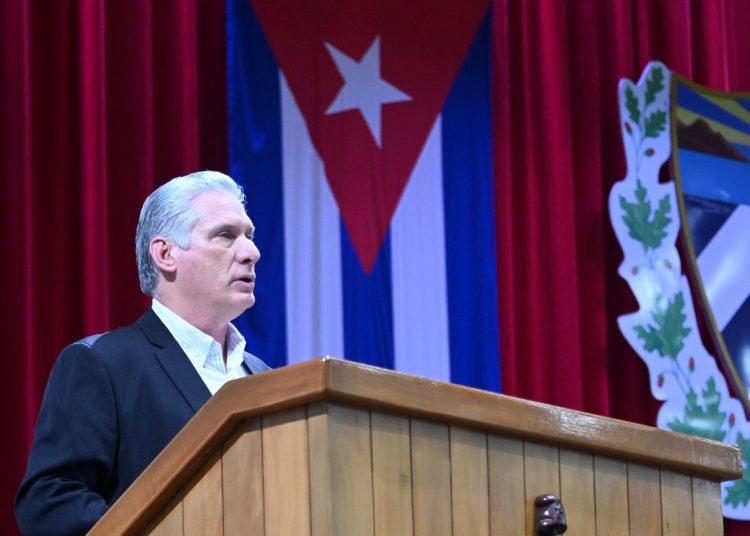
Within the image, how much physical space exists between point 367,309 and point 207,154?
2.40ft

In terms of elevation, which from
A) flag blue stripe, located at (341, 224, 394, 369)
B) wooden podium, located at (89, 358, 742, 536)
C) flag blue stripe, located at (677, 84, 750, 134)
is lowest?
wooden podium, located at (89, 358, 742, 536)

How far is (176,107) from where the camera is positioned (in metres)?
3.96

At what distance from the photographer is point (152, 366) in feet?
7.28

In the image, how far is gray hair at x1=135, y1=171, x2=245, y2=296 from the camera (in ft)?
8.07

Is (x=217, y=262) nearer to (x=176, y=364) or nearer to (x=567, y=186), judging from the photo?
(x=176, y=364)

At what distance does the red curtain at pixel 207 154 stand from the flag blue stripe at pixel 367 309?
17.7 inches

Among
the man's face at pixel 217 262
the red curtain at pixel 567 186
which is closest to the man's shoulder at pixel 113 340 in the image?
the man's face at pixel 217 262

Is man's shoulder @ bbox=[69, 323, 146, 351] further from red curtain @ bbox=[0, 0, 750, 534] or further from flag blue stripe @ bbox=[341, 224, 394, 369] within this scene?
flag blue stripe @ bbox=[341, 224, 394, 369]

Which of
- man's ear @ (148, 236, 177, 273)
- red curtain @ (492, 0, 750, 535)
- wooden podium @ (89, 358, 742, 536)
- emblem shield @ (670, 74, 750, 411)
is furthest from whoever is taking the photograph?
emblem shield @ (670, 74, 750, 411)

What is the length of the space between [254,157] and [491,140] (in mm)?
921

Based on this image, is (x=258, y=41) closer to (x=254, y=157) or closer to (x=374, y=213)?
(x=254, y=157)

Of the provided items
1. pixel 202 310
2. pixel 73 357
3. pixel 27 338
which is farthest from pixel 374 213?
pixel 73 357

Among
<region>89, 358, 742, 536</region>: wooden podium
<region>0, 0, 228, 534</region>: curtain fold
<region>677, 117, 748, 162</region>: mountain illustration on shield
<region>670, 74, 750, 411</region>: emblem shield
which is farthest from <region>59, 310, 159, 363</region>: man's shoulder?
<region>677, 117, 748, 162</region>: mountain illustration on shield

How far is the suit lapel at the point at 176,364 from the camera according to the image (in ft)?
7.20
